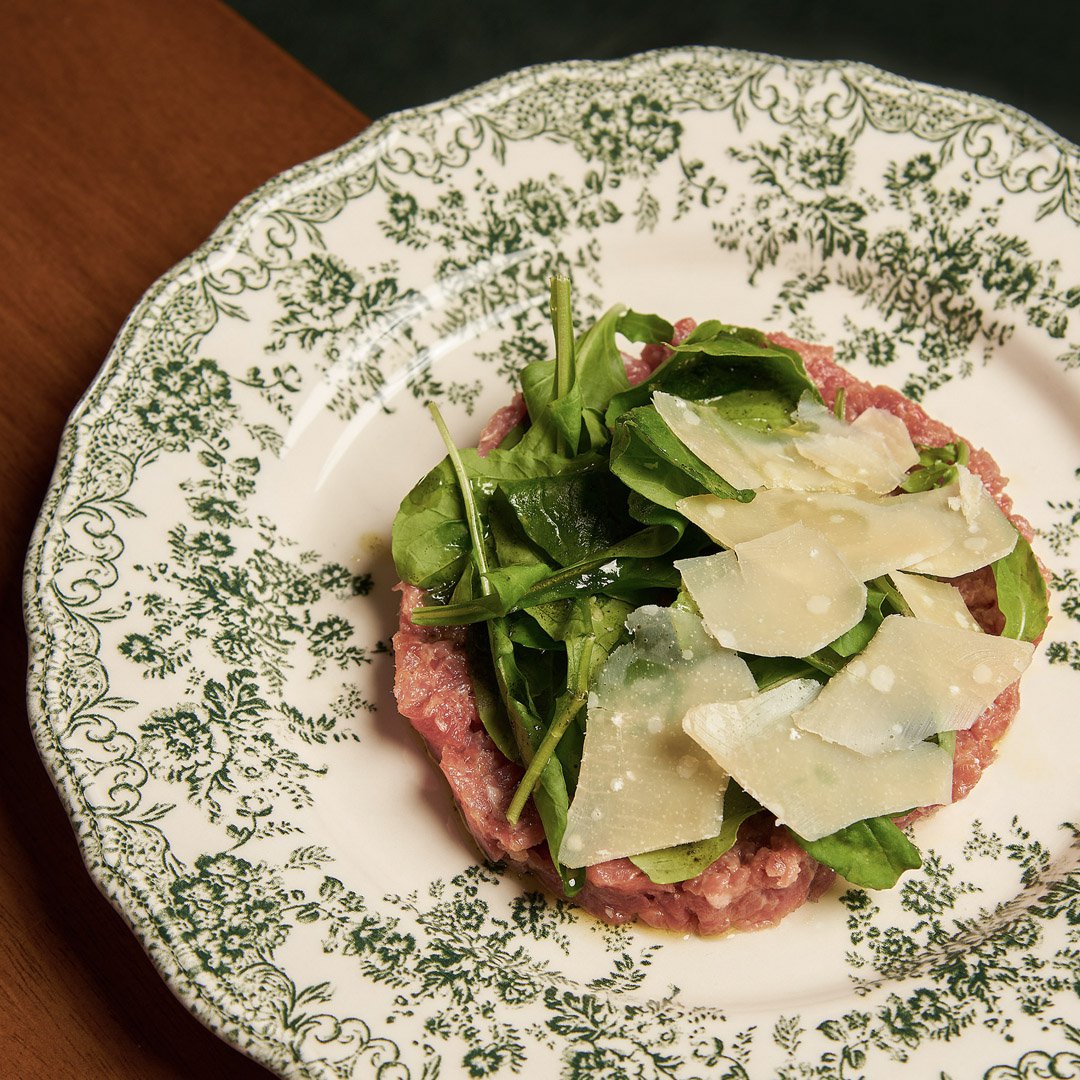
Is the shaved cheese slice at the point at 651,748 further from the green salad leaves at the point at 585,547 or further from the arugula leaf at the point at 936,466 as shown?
the arugula leaf at the point at 936,466

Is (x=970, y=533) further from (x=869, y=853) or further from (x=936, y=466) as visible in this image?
(x=869, y=853)

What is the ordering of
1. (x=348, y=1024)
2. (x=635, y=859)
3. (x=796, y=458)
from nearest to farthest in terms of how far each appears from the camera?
1. (x=348, y=1024)
2. (x=635, y=859)
3. (x=796, y=458)

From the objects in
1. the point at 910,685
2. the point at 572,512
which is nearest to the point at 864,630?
the point at 910,685

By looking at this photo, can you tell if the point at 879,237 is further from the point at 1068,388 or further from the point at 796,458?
the point at 796,458

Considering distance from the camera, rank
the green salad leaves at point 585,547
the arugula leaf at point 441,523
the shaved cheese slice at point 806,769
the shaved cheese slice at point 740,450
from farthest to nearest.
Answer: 1. the arugula leaf at point 441,523
2. the shaved cheese slice at point 740,450
3. the green salad leaves at point 585,547
4. the shaved cheese slice at point 806,769

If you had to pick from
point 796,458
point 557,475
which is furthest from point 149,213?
point 796,458

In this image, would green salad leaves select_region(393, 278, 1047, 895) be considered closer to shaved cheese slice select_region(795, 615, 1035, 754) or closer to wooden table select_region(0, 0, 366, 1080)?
shaved cheese slice select_region(795, 615, 1035, 754)

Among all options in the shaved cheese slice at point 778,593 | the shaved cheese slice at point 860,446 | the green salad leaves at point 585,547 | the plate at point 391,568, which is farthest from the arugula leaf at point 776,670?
the plate at point 391,568
